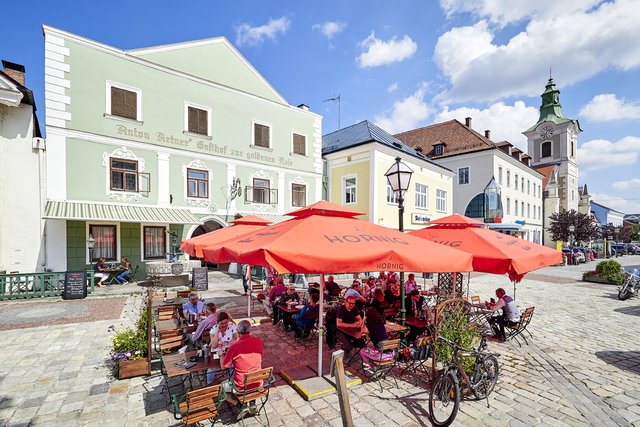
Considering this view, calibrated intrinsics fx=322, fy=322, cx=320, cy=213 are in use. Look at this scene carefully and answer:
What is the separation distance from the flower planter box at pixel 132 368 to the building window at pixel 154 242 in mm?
11943

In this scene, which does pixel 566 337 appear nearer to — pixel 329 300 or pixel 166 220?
pixel 329 300

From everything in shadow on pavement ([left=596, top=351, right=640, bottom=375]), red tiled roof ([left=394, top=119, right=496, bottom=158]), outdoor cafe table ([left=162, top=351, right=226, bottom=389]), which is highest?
red tiled roof ([left=394, top=119, right=496, bottom=158])

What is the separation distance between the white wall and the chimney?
2351mm

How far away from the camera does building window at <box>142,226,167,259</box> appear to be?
650 inches

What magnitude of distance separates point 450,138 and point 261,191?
24.8 meters

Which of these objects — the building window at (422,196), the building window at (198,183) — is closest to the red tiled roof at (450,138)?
the building window at (422,196)

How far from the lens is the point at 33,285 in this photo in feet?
41.0

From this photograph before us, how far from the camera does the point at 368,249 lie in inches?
177

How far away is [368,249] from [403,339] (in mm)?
3516

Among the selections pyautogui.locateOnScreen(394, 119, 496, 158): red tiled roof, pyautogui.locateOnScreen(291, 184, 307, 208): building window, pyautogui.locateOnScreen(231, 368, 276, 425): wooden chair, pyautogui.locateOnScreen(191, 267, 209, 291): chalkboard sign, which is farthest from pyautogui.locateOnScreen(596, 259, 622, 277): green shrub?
pyautogui.locateOnScreen(231, 368, 276, 425): wooden chair

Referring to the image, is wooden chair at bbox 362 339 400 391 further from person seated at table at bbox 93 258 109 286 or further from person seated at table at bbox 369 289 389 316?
person seated at table at bbox 93 258 109 286

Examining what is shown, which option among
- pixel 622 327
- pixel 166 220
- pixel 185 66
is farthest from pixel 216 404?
pixel 185 66

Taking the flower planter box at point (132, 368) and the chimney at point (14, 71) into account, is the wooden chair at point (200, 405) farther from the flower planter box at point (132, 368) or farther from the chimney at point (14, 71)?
the chimney at point (14, 71)

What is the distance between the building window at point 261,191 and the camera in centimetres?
2018
